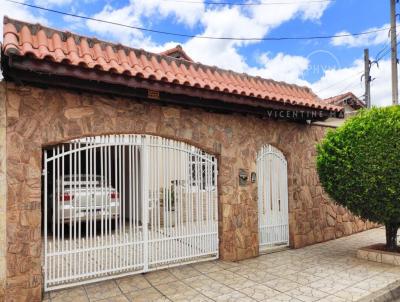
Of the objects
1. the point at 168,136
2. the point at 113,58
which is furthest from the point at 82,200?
the point at 113,58

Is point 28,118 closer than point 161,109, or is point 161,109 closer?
point 28,118

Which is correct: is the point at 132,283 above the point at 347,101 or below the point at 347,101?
below

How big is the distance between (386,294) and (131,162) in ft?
15.9

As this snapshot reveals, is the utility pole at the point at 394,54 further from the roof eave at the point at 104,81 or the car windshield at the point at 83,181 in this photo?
the car windshield at the point at 83,181

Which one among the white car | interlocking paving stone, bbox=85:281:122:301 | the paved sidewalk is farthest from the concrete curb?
the white car

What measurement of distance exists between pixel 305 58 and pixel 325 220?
198 inches

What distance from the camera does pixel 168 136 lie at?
239 inches

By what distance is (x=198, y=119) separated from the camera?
6480 mm

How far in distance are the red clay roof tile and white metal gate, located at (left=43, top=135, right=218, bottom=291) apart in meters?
Answer: 1.34

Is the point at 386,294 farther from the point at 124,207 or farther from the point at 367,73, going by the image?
the point at 367,73

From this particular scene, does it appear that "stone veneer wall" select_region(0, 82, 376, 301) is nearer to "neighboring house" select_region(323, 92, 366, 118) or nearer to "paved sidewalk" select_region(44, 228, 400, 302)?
"paved sidewalk" select_region(44, 228, 400, 302)

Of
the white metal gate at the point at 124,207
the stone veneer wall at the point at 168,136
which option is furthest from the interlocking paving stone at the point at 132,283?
the stone veneer wall at the point at 168,136

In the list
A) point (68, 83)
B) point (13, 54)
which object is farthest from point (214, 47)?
point (13, 54)

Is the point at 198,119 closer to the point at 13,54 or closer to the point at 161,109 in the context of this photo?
the point at 161,109
